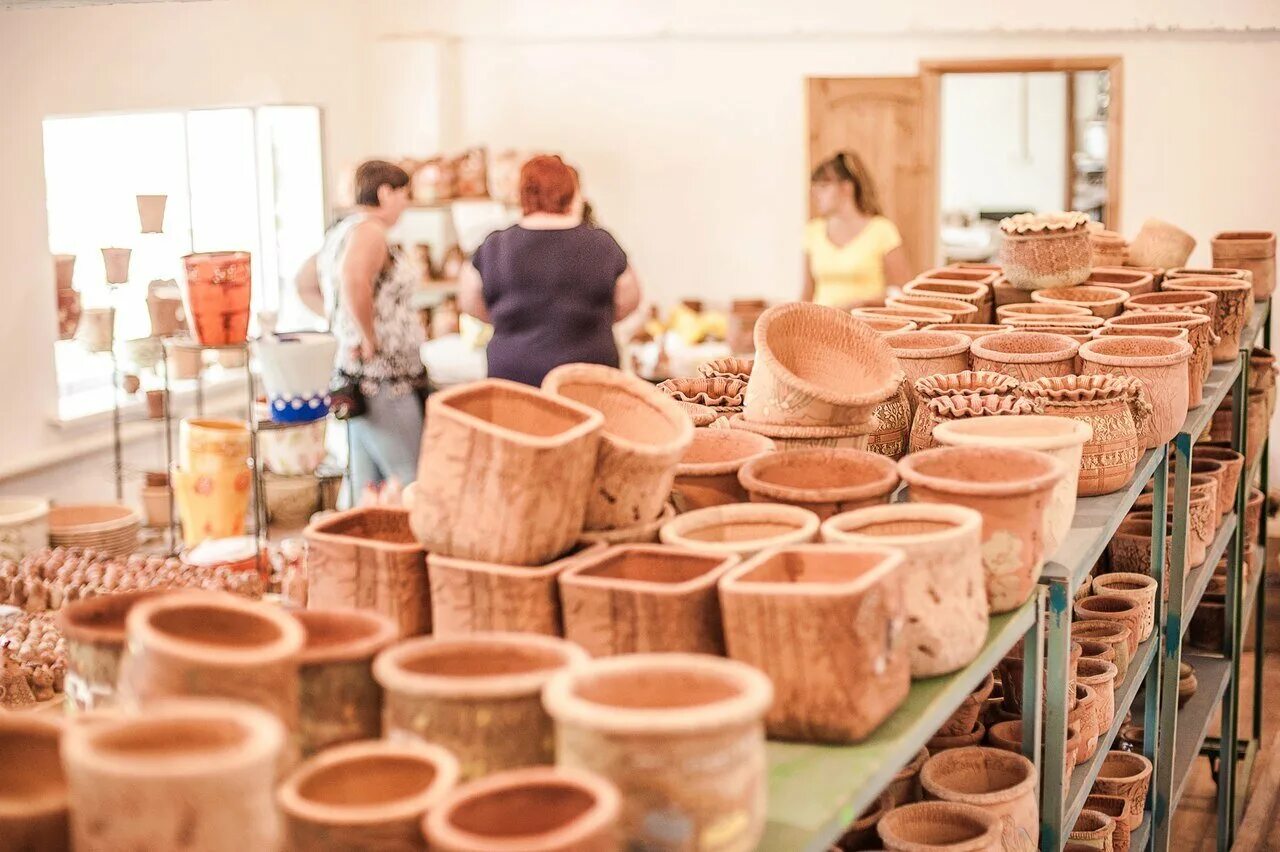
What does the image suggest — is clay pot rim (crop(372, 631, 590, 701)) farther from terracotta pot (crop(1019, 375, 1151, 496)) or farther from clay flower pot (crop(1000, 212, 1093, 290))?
clay flower pot (crop(1000, 212, 1093, 290))

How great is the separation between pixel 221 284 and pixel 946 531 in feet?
7.55

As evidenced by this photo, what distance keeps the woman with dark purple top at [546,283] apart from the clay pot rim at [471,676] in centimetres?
317

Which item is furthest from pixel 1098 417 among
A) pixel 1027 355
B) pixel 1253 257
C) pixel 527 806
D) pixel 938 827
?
pixel 1253 257

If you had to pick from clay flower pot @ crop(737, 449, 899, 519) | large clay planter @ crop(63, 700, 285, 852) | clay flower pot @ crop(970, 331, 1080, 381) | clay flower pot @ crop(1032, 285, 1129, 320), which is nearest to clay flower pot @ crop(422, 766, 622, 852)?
large clay planter @ crop(63, 700, 285, 852)

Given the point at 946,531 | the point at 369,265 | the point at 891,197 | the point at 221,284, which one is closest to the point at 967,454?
the point at 946,531

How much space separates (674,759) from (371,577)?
0.57 metres

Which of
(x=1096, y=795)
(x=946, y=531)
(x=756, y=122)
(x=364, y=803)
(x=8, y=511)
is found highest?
(x=756, y=122)

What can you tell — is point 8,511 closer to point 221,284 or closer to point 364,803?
point 221,284

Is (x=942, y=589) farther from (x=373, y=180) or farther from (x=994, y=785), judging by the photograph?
(x=373, y=180)

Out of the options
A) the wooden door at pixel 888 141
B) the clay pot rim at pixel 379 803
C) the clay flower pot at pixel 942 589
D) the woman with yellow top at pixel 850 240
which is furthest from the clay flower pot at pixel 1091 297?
the wooden door at pixel 888 141

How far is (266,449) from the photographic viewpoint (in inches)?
171

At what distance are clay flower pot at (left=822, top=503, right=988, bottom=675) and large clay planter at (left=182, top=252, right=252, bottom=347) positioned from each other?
2.18m

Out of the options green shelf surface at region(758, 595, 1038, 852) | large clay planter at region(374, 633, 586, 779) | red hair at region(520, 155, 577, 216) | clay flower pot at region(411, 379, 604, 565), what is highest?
red hair at region(520, 155, 577, 216)

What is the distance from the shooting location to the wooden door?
25.8 feet
